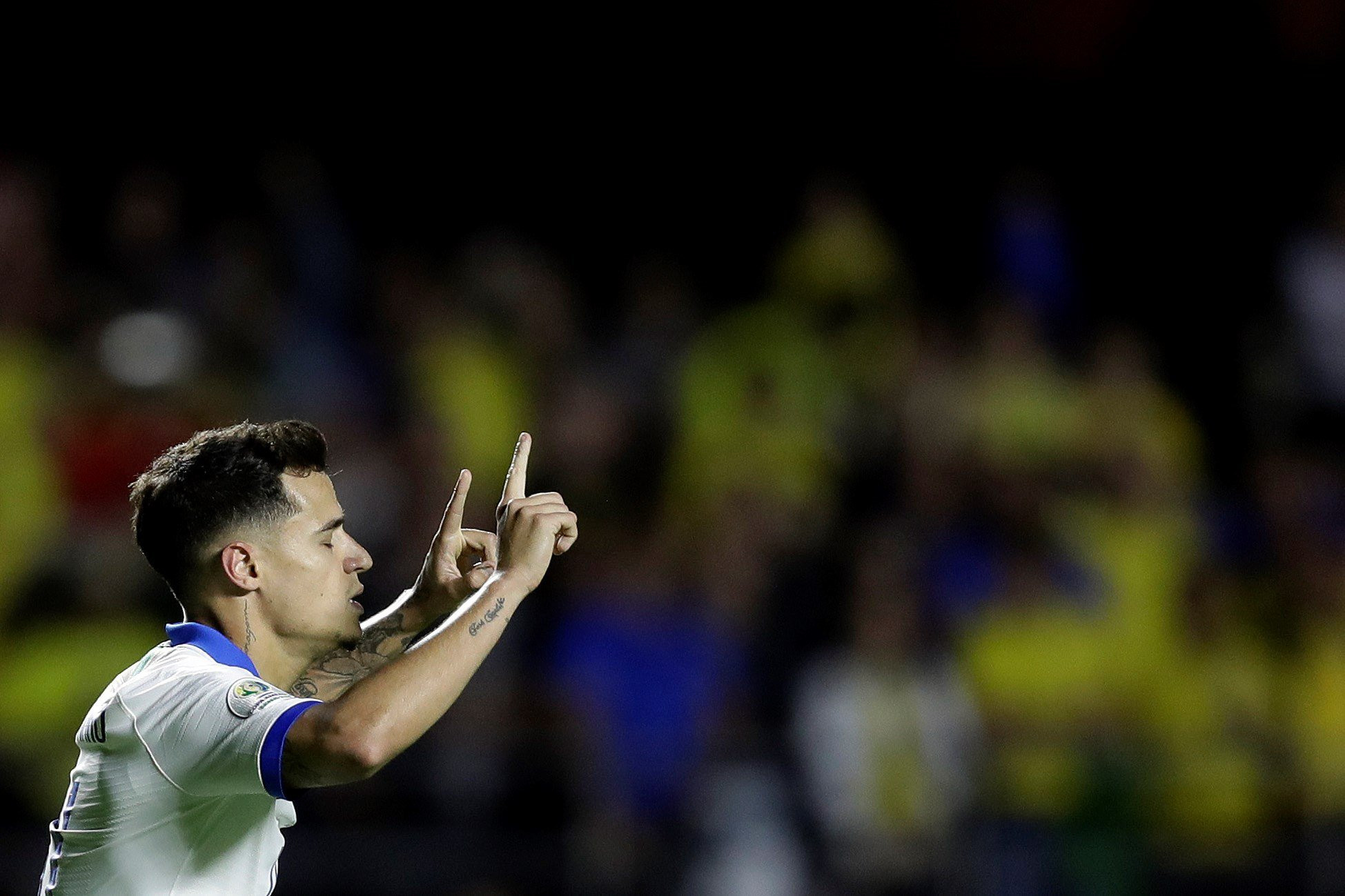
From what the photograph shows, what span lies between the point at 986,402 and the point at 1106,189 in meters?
3.01

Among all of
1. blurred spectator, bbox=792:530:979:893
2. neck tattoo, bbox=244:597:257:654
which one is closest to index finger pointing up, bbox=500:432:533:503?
neck tattoo, bbox=244:597:257:654

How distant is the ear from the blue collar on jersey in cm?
11

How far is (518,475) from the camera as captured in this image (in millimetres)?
3559

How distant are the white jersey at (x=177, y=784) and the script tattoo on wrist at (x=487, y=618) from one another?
0.30 m

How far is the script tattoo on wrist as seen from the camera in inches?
121

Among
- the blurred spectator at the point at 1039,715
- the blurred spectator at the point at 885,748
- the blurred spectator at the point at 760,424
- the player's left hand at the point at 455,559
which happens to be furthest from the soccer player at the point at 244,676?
the blurred spectator at the point at 760,424

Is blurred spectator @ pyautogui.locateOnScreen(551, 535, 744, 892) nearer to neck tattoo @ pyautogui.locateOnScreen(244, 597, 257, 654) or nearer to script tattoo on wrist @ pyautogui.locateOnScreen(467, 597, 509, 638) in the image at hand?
neck tattoo @ pyautogui.locateOnScreen(244, 597, 257, 654)

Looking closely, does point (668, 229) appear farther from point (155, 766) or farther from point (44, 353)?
point (155, 766)

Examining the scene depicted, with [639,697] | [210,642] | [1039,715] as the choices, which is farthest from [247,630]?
[1039,715]

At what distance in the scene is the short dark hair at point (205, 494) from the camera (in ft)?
11.3

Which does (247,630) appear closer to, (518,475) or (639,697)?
(518,475)

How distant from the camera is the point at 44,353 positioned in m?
8.02

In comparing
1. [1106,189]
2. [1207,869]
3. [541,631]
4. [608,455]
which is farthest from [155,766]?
[1106,189]

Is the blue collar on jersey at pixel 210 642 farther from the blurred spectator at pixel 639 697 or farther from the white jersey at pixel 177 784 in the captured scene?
the blurred spectator at pixel 639 697
